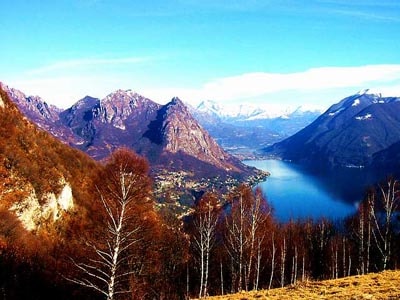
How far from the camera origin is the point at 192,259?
52938mm

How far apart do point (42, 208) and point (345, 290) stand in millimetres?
38934

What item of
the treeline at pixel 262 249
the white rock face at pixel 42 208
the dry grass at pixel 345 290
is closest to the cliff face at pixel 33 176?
the white rock face at pixel 42 208

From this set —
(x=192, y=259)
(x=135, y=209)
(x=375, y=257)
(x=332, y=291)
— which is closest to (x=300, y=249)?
(x=375, y=257)

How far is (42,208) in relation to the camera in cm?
4928

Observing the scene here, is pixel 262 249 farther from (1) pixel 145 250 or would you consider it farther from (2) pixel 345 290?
(2) pixel 345 290

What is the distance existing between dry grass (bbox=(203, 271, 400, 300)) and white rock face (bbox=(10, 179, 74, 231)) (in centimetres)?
2925

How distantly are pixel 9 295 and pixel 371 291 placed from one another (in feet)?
83.7

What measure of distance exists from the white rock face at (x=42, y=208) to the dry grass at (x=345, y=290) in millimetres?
29254

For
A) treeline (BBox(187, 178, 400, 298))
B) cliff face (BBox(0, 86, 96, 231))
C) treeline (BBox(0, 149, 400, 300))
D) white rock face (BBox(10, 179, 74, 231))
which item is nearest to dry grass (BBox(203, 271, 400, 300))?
treeline (BBox(0, 149, 400, 300))

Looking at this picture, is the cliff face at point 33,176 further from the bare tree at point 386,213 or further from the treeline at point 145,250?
the bare tree at point 386,213

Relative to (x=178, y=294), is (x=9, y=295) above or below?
above

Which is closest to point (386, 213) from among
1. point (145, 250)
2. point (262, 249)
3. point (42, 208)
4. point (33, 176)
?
point (262, 249)

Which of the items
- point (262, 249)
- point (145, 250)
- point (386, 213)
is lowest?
point (262, 249)

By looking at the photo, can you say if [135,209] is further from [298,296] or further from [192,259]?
[298,296]
